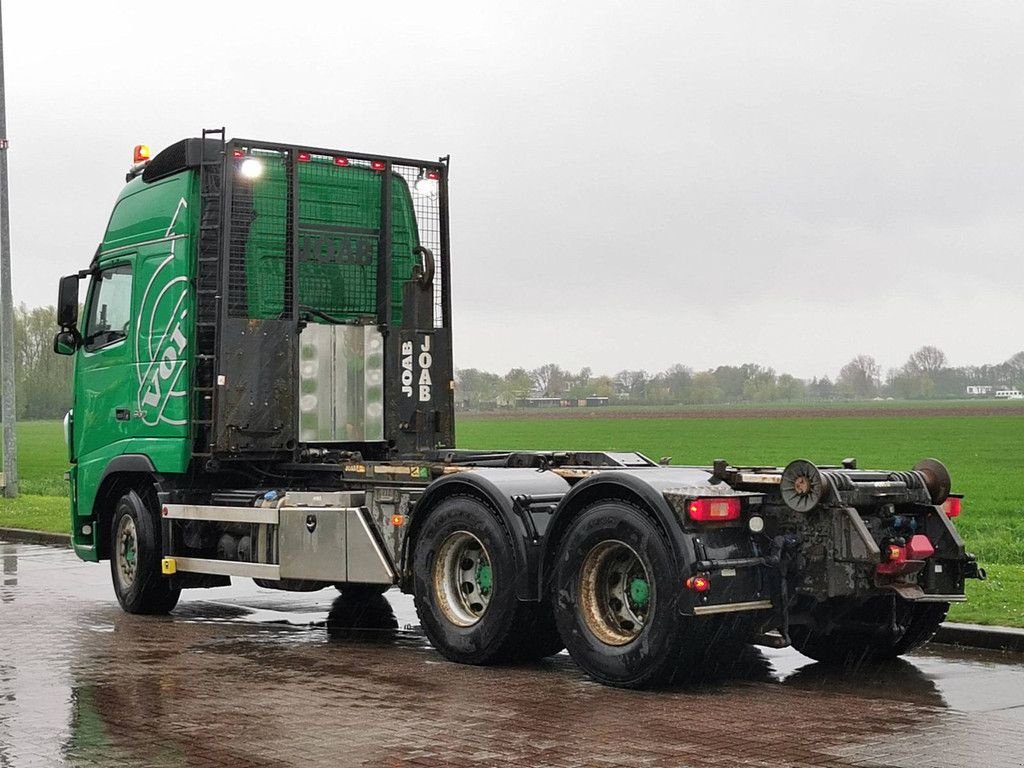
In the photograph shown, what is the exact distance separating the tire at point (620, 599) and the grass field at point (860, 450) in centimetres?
332

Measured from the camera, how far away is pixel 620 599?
9.29 meters

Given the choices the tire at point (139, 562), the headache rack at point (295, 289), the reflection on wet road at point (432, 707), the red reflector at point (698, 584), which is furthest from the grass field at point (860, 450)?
the tire at point (139, 562)

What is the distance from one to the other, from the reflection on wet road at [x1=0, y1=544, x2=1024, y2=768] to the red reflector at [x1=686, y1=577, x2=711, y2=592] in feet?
2.09

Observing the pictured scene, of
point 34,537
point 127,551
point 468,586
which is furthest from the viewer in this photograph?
point 34,537

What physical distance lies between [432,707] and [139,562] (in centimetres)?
537

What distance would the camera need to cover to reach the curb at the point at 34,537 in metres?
21.1

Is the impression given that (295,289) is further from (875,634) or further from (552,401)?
(552,401)

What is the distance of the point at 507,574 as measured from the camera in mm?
9664

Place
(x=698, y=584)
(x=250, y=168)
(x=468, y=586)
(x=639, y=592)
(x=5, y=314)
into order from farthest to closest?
(x=5, y=314)
(x=250, y=168)
(x=468, y=586)
(x=639, y=592)
(x=698, y=584)

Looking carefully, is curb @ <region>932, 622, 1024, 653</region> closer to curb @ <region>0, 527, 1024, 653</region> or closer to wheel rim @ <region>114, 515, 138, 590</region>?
curb @ <region>0, 527, 1024, 653</region>

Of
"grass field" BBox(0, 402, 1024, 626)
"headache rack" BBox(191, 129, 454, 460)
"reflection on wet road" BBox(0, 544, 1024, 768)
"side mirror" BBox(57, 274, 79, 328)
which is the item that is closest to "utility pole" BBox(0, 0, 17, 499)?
"grass field" BBox(0, 402, 1024, 626)

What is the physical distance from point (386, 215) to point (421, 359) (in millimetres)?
1323

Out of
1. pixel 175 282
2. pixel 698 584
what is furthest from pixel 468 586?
pixel 175 282

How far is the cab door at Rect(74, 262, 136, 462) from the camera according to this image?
13.5 metres
